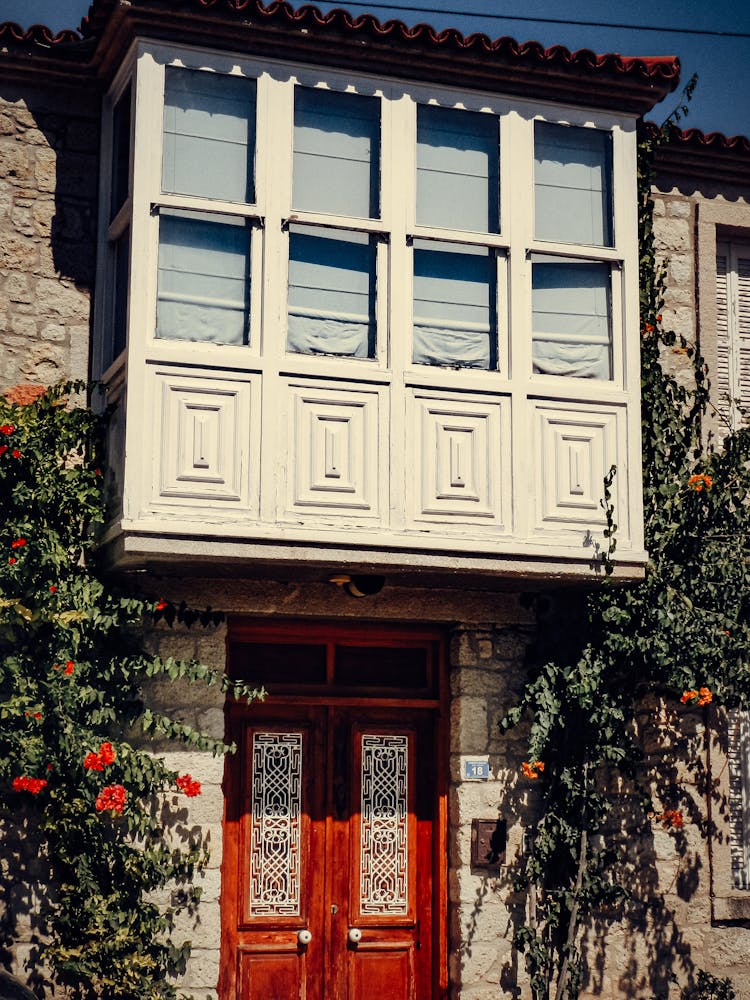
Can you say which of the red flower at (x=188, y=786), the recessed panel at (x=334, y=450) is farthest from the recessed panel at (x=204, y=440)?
the red flower at (x=188, y=786)

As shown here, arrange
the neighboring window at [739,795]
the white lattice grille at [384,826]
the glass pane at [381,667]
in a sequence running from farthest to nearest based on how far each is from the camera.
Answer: the neighboring window at [739,795]
the glass pane at [381,667]
the white lattice grille at [384,826]

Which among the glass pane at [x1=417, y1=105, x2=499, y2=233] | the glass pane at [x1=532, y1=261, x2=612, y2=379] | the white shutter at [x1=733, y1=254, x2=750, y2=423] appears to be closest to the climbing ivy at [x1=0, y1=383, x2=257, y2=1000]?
the glass pane at [x1=417, y1=105, x2=499, y2=233]

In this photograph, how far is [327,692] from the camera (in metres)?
8.48

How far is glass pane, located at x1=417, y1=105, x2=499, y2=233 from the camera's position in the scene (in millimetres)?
8031

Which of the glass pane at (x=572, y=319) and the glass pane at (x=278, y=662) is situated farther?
the glass pane at (x=278, y=662)

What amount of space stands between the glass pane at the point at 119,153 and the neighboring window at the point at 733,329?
167 inches

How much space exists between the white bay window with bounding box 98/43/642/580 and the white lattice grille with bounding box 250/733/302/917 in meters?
1.69

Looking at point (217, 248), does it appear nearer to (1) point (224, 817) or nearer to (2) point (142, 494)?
(2) point (142, 494)

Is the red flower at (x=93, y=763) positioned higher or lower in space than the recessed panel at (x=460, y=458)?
lower

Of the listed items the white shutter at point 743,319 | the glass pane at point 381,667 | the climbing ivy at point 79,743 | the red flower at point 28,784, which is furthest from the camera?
the white shutter at point 743,319

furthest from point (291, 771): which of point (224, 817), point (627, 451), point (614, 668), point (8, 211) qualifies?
point (8, 211)

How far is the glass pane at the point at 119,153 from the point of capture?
8.12 metres

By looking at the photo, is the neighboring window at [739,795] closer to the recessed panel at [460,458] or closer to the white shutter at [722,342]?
the white shutter at [722,342]

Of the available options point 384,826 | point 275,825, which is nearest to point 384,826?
point 384,826
